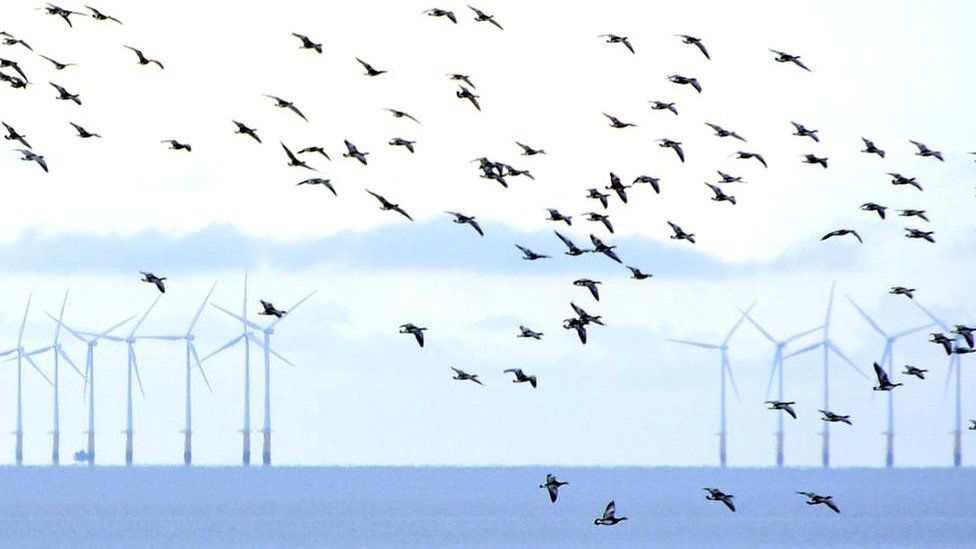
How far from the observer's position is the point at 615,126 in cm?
7675

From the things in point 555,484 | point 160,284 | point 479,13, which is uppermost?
point 479,13

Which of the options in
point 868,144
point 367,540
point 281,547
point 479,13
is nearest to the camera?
point 479,13

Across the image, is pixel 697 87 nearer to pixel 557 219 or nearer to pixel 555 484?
pixel 557 219

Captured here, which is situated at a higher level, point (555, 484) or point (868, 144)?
point (868, 144)

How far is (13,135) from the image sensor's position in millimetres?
77188

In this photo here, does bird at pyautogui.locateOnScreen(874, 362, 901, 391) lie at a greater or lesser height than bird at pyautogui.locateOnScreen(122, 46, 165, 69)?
lesser

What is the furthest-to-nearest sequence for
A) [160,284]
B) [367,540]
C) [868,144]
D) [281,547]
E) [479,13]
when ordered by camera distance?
[367,540], [281,547], [160,284], [868,144], [479,13]

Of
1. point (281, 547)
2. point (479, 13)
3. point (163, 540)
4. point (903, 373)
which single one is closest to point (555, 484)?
point (903, 373)

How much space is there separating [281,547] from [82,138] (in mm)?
109848

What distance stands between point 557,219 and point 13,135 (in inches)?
694

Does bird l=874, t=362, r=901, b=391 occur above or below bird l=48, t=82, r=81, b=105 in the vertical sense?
below

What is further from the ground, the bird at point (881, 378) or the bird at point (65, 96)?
the bird at point (65, 96)

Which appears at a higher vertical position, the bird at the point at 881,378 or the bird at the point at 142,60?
the bird at the point at 142,60

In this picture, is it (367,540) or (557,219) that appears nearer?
(557,219)
